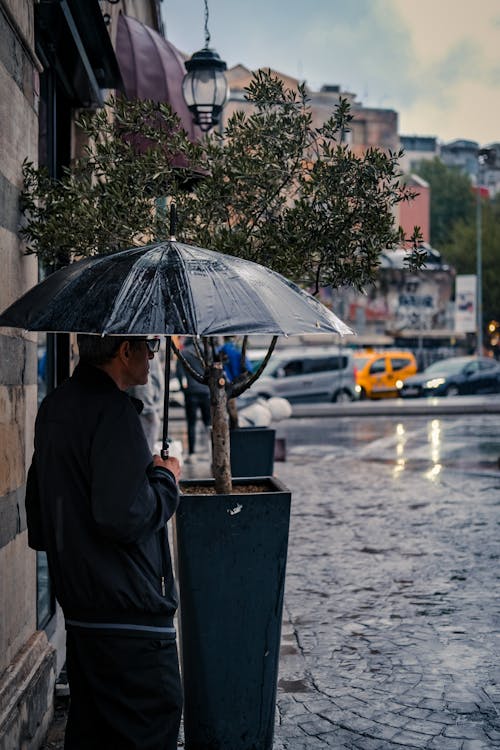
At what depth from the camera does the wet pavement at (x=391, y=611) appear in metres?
4.82

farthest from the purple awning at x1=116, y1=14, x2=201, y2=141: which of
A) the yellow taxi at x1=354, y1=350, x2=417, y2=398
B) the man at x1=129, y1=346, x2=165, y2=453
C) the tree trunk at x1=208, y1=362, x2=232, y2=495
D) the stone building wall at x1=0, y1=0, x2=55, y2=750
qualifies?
the yellow taxi at x1=354, y1=350, x2=417, y2=398

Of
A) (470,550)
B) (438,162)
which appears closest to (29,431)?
(470,550)

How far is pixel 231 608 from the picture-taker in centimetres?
422

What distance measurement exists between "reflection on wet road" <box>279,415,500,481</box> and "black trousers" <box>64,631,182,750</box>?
34.6 ft

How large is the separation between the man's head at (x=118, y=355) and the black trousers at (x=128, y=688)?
820 millimetres

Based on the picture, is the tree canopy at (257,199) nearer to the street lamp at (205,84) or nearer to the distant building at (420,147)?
the street lamp at (205,84)

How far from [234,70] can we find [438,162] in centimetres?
3542

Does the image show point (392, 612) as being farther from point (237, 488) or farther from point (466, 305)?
point (466, 305)

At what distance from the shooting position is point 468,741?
178 inches

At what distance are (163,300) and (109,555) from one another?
2.75ft

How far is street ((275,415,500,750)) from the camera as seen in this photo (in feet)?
15.8

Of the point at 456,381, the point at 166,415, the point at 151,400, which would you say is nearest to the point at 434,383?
the point at 456,381

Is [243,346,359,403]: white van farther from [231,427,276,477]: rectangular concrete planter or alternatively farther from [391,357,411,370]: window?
[231,427,276,477]: rectangular concrete planter

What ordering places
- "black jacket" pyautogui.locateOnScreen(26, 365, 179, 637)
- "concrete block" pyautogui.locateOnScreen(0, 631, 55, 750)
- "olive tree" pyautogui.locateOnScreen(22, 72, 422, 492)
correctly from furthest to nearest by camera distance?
"olive tree" pyautogui.locateOnScreen(22, 72, 422, 492), "concrete block" pyautogui.locateOnScreen(0, 631, 55, 750), "black jacket" pyautogui.locateOnScreen(26, 365, 179, 637)
